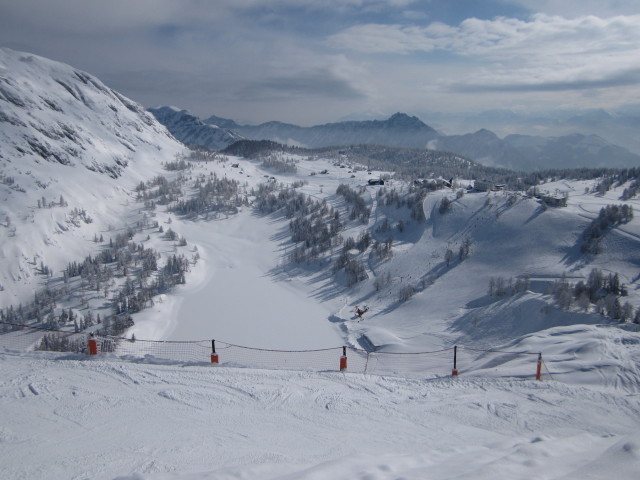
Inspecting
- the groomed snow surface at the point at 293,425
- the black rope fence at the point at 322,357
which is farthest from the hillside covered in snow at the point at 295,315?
the black rope fence at the point at 322,357

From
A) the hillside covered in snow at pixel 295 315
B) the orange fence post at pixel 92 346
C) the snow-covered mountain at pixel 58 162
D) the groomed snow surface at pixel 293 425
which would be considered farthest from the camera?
the snow-covered mountain at pixel 58 162

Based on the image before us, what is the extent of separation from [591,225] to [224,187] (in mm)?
56746

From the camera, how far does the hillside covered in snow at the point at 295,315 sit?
7.57 metres

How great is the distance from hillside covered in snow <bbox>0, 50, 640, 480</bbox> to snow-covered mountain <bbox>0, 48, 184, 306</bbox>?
0.34 m

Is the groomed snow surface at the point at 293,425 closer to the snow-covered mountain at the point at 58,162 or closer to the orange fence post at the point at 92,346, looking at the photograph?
the orange fence post at the point at 92,346

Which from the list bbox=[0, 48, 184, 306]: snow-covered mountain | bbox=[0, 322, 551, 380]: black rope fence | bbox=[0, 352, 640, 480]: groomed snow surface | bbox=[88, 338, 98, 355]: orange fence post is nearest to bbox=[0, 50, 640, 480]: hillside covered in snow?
bbox=[0, 352, 640, 480]: groomed snow surface

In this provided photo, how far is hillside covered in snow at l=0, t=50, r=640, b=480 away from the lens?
7.57 m

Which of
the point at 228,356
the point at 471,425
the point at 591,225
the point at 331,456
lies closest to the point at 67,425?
the point at 331,456

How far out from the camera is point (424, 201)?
4669 centimetres

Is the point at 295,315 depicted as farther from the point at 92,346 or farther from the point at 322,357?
the point at 92,346

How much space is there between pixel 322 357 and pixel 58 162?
189 feet

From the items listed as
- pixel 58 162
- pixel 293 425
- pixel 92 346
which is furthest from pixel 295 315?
pixel 58 162

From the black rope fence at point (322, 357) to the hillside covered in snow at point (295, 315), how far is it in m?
0.24

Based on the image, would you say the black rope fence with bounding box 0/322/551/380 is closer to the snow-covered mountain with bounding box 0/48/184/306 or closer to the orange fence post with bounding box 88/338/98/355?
the orange fence post with bounding box 88/338/98/355
